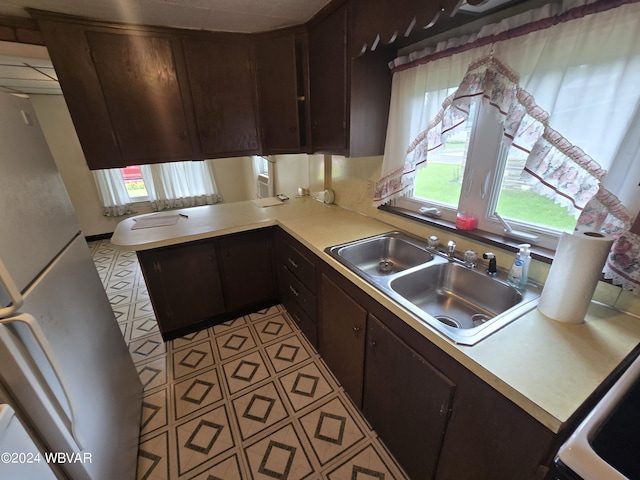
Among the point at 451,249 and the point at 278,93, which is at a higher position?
the point at 278,93

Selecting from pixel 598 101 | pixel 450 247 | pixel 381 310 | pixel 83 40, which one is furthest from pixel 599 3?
pixel 83 40

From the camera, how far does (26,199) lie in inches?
32.4

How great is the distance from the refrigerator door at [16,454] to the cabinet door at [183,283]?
127 centimetres

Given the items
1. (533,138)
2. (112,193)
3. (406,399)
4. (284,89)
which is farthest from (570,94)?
(112,193)

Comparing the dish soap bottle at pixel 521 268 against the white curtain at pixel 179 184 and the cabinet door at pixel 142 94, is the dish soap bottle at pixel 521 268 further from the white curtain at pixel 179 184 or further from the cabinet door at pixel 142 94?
the white curtain at pixel 179 184

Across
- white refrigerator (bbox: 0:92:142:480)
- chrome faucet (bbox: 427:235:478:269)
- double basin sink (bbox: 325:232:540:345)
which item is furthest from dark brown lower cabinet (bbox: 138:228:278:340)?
chrome faucet (bbox: 427:235:478:269)

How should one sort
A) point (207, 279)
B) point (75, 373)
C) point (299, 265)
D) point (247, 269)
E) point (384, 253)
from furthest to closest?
1. point (247, 269)
2. point (207, 279)
3. point (299, 265)
4. point (384, 253)
5. point (75, 373)

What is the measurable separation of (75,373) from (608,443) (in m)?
1.47

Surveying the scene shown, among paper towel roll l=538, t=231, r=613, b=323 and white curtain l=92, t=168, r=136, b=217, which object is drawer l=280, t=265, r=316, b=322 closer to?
paper towel roll l=538, t=231, r=613, b=323

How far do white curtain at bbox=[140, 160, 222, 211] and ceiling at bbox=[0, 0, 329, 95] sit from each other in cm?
254

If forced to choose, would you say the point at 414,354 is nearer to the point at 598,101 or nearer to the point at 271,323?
the point at 598,101

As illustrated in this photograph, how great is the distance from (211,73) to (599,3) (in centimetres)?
200

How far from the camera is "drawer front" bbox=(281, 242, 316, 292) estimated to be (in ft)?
5.49

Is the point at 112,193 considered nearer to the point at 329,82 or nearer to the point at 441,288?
the point at 329,82
